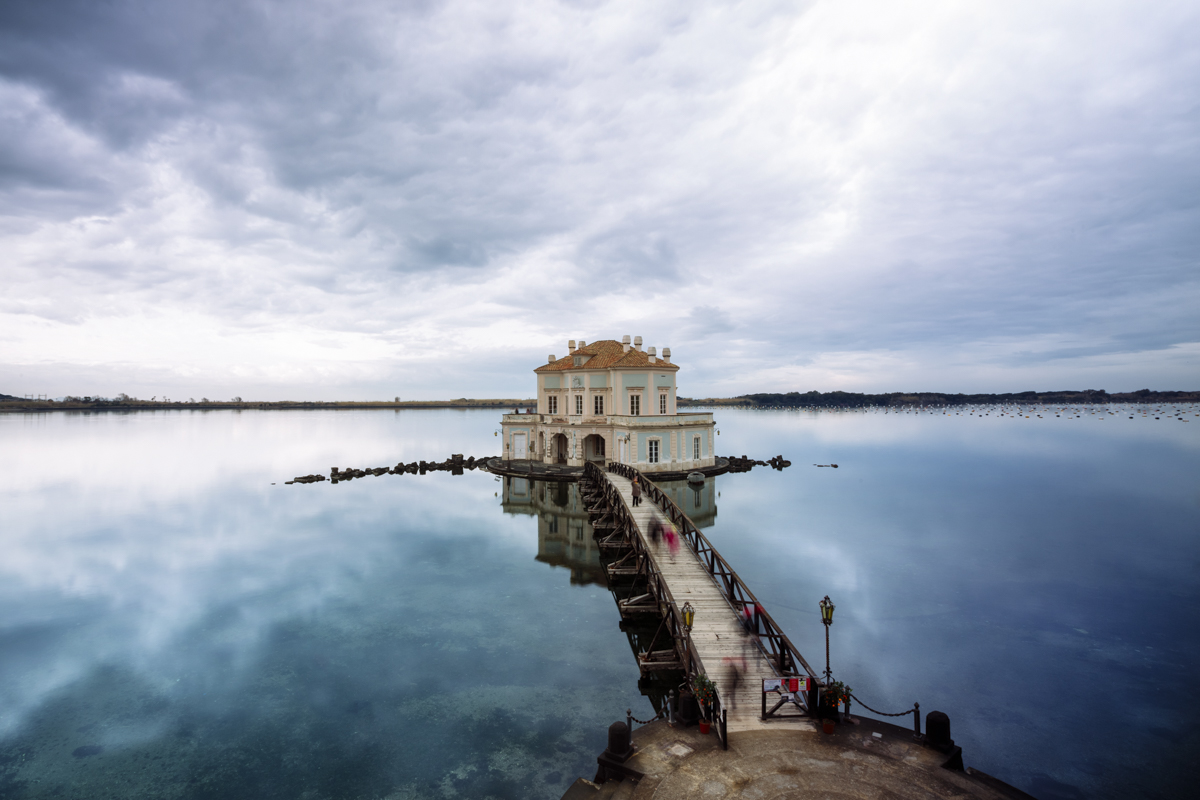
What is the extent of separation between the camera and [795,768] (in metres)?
9.08

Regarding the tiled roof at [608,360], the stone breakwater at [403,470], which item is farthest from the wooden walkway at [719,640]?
the stone breakwater at [403,470]

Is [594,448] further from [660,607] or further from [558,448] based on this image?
[660,607]

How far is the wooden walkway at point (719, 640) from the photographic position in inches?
444

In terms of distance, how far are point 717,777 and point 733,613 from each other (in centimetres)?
744

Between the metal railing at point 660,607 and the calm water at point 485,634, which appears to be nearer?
the metal railing at point 660,607

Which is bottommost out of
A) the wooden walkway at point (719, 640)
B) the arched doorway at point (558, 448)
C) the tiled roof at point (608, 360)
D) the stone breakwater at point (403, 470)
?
the stone breakwater at point (403, 470)

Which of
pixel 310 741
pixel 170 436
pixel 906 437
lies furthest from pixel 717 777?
pixel 170 436

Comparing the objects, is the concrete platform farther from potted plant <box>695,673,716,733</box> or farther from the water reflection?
the water reflection

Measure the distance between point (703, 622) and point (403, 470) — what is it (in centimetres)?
4778

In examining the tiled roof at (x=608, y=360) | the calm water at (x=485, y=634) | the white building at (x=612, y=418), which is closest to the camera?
the calm water at (x=485, y=634)

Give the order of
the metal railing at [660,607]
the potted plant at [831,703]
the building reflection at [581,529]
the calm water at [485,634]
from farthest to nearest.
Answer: the building reflection at [581,529], the calm water at [485,634], the metal railing at [660,607], the potted plant at [831,703]

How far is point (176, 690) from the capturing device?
14.9m

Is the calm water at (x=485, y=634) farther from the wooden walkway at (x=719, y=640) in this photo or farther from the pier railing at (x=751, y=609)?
the wooden walkway at (x=719, y=640)

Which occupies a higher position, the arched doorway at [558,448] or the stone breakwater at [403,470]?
the arched doorway at [558,448]
